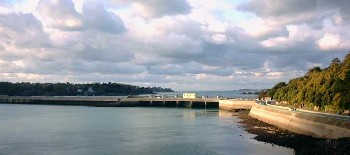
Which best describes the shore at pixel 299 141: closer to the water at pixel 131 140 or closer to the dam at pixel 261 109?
the dam at pixel 261 109

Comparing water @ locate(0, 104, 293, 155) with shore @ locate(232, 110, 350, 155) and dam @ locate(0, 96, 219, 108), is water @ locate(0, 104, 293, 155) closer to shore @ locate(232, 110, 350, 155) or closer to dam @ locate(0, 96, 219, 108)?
shore @ locate(232, 110, 350, 155)

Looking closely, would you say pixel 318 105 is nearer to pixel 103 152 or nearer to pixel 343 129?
pixel 343 129

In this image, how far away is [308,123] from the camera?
5238cm

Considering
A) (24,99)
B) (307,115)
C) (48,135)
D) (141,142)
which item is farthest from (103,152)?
(24,99)

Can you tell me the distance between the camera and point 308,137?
161ft

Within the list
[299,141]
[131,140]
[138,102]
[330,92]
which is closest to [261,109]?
[330,92]

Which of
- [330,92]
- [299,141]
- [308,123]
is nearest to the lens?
[299,141]

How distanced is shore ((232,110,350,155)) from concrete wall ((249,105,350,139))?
951mm

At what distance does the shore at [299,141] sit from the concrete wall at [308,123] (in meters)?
0.95

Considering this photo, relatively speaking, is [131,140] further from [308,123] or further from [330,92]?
[330,92]

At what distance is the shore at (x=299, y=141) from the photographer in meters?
37.0

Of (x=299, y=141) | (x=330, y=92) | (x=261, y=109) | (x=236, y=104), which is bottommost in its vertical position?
(x=299, y=141)

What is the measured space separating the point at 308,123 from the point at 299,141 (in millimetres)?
6109

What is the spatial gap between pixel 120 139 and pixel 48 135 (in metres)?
11.1
